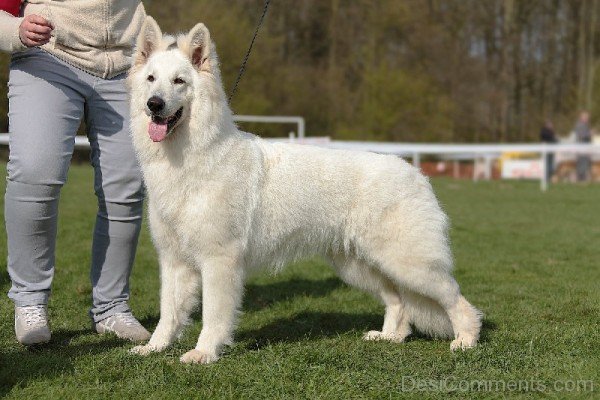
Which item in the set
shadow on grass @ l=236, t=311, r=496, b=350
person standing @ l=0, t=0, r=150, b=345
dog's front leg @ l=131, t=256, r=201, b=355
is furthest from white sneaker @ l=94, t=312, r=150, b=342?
shadow on grass @ l=236, t=311, r=496, b=350

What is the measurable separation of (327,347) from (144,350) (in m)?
1.11

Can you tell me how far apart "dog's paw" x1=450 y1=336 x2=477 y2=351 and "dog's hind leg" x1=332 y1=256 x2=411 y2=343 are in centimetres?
42

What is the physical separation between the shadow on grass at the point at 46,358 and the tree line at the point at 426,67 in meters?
22.4

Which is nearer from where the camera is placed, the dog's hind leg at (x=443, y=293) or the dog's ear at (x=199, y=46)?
the dog's ear at (x=199, y=46)

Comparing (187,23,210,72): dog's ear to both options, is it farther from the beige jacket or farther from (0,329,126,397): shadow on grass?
(0,329,126,397): shadow on grass

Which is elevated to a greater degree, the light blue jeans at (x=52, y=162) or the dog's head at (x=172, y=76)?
the dog's head at (x=172, y=76)

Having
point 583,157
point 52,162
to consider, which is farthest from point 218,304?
point 583,157

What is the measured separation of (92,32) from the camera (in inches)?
178

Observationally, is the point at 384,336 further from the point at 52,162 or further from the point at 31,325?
the point at 52,162

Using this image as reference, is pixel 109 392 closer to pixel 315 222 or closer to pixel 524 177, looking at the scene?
pixel 315 222

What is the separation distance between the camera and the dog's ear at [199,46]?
4133 millimetres

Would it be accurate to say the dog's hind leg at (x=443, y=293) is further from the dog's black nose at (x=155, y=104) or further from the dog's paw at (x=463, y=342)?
the dog's black nose at (x=155, y=104)

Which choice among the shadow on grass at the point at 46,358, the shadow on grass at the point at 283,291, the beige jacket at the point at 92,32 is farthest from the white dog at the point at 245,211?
the shadow on grass at the point at 283,291

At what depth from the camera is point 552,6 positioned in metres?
34.6
